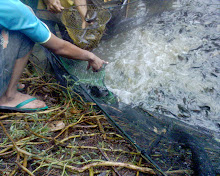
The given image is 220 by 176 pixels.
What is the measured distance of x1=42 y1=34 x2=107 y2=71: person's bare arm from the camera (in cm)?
174

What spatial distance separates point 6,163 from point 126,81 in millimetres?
1932

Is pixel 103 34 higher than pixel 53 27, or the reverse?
pixel 53 27

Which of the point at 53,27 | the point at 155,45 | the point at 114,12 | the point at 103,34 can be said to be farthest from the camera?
the point at 155,45

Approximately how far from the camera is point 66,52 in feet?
6.26

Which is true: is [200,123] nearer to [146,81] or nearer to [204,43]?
[146,81]

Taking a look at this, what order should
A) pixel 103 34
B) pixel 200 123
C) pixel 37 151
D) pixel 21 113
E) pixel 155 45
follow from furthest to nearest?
pixel 155 45 < pixel 103 34 < pixel 200 123 < pixel 21 113 < pixel 37 151

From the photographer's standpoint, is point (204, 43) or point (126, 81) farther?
point (204, 43)

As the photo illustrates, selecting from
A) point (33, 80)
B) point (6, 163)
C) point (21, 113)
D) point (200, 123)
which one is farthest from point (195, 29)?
point (6, 163)

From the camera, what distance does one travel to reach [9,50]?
1589 mm

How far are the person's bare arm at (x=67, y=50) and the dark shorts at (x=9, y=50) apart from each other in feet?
0.63

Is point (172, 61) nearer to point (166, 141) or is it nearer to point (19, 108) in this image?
point (166, 141)

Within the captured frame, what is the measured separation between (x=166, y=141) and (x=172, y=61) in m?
1.86

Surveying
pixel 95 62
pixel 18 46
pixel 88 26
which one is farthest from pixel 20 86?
pixel 88 26

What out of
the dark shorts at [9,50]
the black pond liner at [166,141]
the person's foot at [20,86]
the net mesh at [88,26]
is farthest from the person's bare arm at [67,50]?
the net mesh at [88,26]
